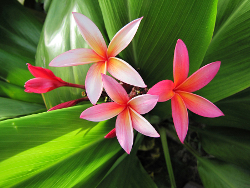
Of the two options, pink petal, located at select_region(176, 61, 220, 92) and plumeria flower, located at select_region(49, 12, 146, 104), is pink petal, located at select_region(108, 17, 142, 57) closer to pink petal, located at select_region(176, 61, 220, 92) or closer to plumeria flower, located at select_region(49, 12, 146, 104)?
plumeria flower, located at select_region(49, 12, 146, 104)

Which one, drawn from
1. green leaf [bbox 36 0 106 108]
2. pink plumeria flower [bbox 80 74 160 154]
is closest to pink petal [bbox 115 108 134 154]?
pink plumeria flower [bbox 80 74 160 154]

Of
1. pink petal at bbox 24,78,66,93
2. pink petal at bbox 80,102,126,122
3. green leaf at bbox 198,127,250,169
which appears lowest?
green leaf at bbox 198,127,250,169

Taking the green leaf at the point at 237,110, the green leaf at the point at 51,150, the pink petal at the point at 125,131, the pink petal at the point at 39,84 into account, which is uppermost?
the pink petal at the point at 39,84

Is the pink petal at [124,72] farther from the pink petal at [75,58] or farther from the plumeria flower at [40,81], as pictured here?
the plumeria flower at [40,81]

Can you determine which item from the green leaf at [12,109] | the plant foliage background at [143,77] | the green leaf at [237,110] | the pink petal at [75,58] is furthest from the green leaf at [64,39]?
the green leaf at [237,110]

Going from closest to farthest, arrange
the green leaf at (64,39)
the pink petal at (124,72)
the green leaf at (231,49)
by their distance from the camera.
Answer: the pink petal at (124,72) → the green leaf at (231,49) → the green leaf at (64,39)

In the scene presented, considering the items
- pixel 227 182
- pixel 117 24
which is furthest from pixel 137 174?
pixel 117 24
